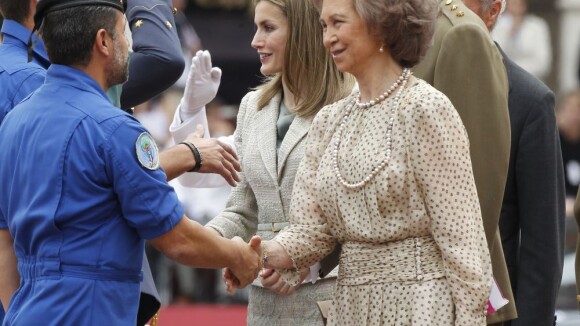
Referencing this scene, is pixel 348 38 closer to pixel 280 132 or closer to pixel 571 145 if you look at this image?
pixel 280 132

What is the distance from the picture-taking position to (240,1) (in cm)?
1805

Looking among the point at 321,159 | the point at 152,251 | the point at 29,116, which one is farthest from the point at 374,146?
the point at 152,251

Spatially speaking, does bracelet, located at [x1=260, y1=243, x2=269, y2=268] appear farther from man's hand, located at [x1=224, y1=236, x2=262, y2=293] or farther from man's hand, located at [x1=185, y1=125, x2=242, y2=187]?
man's hand, located at [x1=185, y1=125, x2=242, y2=187]

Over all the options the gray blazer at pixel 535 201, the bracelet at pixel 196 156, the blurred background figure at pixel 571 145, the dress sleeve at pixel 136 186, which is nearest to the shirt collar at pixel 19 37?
the bracelet at pixel 196 156

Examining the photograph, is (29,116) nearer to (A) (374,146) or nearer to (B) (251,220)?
(A) (374,146)

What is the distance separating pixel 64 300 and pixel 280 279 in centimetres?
90

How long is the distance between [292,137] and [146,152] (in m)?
1.19

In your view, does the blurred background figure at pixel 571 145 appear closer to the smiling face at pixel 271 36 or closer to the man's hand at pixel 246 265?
the smiling face at pixel 271 36

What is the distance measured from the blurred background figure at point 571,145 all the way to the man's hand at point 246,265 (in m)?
7.55

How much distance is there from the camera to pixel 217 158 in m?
5.00

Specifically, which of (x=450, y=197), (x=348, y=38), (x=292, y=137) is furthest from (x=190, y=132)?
(x=450, y=197)

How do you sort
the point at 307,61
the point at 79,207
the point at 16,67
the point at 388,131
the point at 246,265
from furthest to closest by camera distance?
the point at 307,61
the point at 16,67
the point at 246,265
the point at 388,131
the point at 79,207

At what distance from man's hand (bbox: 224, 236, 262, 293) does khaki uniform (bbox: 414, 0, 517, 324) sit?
0.82 m

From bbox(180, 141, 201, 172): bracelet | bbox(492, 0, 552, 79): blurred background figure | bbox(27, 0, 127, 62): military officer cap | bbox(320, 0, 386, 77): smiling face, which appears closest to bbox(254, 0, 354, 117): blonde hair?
bbox(180, 141, 201, 172): bracelet
